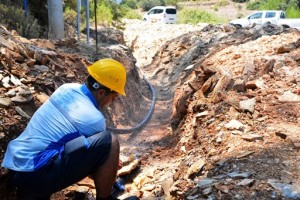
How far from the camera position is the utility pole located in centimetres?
884

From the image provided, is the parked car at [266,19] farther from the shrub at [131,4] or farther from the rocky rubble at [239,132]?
the shrub at [131,4]

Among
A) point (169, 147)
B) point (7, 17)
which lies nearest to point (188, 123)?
point (169, 147)

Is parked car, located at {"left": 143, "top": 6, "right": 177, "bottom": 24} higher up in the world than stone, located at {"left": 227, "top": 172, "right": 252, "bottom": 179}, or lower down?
lower down

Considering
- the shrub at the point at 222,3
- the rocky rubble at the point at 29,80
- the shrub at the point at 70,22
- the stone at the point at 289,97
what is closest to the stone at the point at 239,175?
the stone at the point at 289,97

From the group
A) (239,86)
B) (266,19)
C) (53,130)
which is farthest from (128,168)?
(266,19)

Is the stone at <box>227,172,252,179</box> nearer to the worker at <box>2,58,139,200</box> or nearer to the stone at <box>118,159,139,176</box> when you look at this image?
the worker at <box>2,58,139,200</box>

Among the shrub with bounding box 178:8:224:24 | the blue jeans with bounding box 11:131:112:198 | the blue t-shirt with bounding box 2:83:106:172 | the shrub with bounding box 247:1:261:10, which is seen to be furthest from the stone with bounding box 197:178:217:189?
the shrub with bounding box 247:1:261:10

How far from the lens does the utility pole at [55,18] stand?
8.84m

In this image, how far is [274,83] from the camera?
5.14 meters

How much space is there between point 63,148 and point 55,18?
21.9ft

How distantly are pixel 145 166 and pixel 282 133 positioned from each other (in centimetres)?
175

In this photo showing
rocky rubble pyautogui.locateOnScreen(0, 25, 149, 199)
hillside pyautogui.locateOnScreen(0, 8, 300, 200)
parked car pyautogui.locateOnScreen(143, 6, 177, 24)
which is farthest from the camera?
parked car pyautogui.locateOnScreen(143, 6, 177, 24)

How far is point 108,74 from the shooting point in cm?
312

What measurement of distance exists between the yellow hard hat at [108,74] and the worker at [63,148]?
0.53ft
